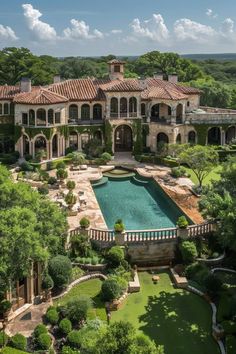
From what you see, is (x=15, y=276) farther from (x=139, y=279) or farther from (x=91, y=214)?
(x=91, y=214)

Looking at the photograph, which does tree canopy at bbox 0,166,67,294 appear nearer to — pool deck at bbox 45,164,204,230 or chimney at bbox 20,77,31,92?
pool deck at bbox 45,164,204,230

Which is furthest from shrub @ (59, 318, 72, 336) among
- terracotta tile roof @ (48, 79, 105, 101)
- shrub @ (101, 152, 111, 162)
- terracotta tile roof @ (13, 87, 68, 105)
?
terracotta tile roof @ (48, 79, 105, 101)

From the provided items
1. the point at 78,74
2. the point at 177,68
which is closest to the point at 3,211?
the point at 177,68

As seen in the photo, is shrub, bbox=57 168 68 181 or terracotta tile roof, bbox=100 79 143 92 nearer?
shrub, bbox=57 168 68 181

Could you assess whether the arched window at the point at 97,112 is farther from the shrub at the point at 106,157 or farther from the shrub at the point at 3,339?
the shrub at the point at 3,339

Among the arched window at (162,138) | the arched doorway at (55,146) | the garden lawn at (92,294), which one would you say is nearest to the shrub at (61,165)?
the arched doorway at (55,146)

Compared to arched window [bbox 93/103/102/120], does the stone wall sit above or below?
below

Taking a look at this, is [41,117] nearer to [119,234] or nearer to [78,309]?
[119,234]
